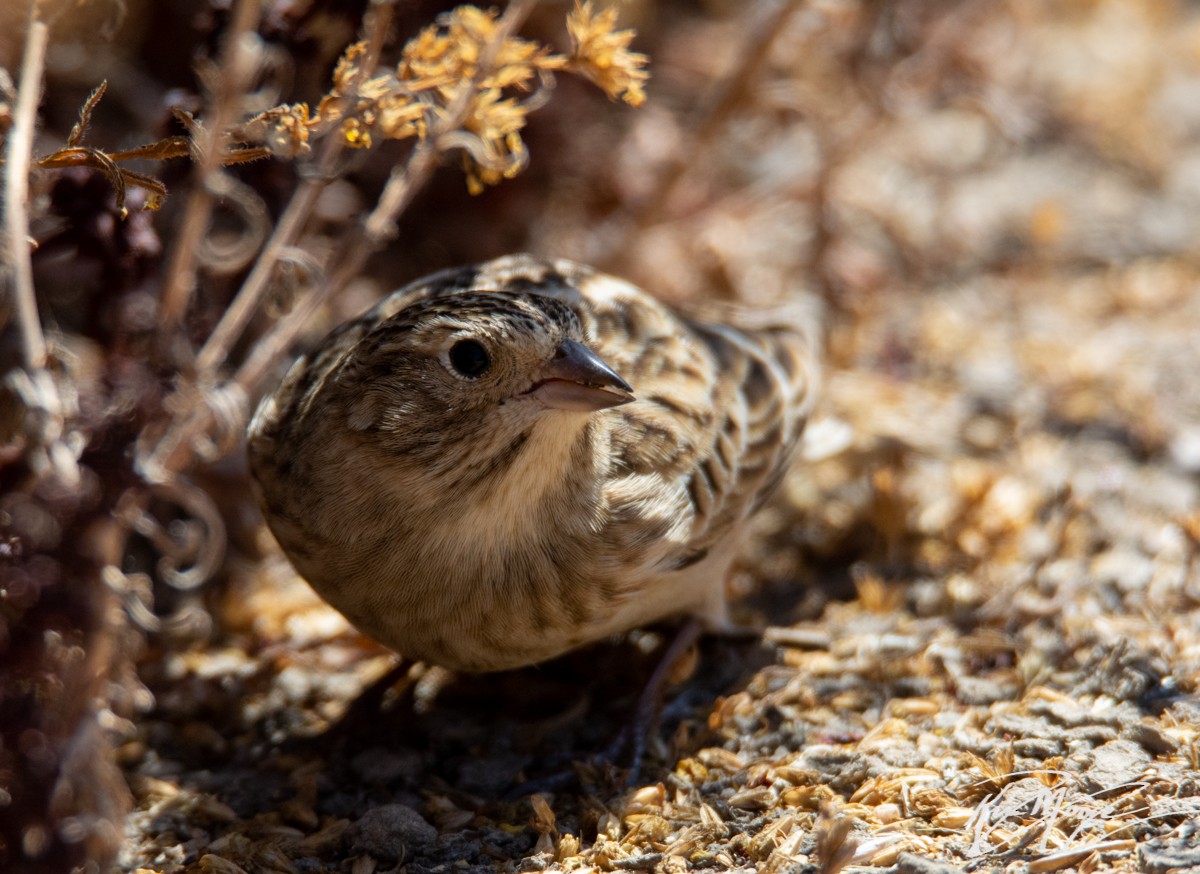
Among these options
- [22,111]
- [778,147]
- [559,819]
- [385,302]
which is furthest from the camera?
[778,147]

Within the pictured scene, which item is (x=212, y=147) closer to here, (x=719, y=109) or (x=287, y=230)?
(x=287, y=230)

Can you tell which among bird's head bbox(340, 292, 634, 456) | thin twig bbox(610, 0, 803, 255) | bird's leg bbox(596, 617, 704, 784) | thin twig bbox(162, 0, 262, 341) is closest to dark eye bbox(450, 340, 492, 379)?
bird's head bbox(340, 292, 634, 456)

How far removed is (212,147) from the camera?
2.12 m

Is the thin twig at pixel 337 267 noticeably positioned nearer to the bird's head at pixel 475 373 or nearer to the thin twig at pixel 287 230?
the thin twig at pixel 287 230

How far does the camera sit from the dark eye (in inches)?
112

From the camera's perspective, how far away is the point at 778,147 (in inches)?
242

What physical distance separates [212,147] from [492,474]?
1111mm

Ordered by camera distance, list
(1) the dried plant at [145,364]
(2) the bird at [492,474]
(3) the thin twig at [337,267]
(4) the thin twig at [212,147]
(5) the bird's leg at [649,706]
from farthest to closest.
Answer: (5) the bird's leg at [649,706]
(2) the bird at [492,474]
(3) the thin twig at [337,267]
(1) the dried plant at [145,364]
(4) the thin twig at [212,147]

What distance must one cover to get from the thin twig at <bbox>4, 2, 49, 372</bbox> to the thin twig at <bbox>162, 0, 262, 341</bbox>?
0.80ft

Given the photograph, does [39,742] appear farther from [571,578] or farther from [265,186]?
[265,186]

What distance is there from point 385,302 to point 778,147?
10.5 feet

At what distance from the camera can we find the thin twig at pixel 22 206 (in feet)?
6.82

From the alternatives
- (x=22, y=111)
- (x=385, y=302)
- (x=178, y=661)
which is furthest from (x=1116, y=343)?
(x=22, y=111)

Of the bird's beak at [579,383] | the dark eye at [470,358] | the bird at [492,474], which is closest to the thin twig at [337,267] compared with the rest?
the bird at [492,474]
